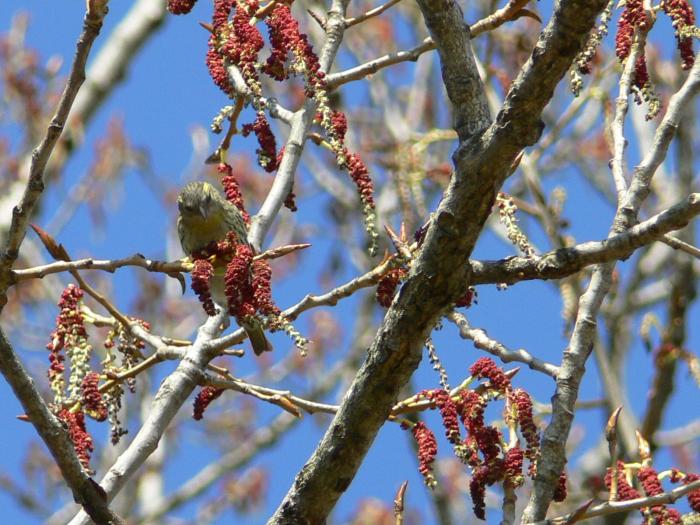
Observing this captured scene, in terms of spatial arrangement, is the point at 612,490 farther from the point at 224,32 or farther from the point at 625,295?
the point at 625,295

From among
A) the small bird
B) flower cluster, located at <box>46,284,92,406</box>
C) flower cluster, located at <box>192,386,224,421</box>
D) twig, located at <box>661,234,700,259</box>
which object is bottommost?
flower cluster, located at <box>46,284,92,406</box>

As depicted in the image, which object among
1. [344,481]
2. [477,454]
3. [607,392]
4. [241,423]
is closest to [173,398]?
[344,481]

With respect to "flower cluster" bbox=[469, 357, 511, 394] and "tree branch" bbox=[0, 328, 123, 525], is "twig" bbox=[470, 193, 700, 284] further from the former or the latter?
"tree branch" bbox=[0, 328, 123, 525]

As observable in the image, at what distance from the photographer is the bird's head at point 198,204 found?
16.9 ft

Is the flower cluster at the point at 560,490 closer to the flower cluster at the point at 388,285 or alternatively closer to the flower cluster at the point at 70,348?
the flower cluster at the point at 388,285

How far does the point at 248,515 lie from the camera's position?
40.1ft

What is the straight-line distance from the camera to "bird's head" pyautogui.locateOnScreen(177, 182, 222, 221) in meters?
5.16

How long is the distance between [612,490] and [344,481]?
27.7 inches

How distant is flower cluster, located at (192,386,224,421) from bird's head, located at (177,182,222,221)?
181 cm

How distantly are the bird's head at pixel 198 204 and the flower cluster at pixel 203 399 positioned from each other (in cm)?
181

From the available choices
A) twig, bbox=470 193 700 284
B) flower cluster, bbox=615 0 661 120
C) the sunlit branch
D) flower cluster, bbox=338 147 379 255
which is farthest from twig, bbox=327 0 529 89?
the sunlit branch

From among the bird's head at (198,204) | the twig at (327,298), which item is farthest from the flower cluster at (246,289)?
the bird's head at (198,204)

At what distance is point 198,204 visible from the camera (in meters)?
5.20

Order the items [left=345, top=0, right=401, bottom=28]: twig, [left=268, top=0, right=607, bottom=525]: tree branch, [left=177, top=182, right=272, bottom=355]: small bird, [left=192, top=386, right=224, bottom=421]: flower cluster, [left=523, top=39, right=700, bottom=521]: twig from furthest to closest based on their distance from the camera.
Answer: [left=177, top=182, right=272, bottom=355]: small bird, [left=345, top=0, right=401, bottom=28]: twig, [left=192, top=386, right=224, bottom=421]: flower cluster, [left=523, top=39, right=700, bottom=521]: twig, [left=268, top=0, right=607, bottom=525]: tree branch
